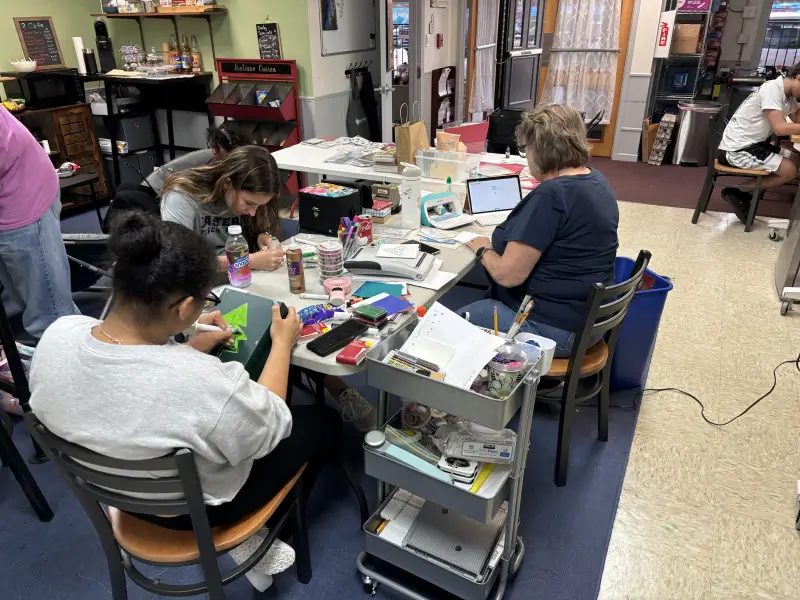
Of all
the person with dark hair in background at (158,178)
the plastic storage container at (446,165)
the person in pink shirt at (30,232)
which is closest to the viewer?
the person in pink shirt at (30,232)

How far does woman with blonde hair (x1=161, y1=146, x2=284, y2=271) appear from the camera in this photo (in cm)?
201

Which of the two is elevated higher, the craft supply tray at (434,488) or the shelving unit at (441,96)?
the shelving unit at (441,96)

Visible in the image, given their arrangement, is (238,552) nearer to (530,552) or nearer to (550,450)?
(530,552)

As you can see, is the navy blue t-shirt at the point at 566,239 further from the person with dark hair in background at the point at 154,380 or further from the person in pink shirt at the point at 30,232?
the person in pink shirt at the point at 30,232

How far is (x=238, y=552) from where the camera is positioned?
1397 millimetres

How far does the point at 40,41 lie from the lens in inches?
185

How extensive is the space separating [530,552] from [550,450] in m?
0.51

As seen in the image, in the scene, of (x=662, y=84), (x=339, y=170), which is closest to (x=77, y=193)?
(x=339, y=170)

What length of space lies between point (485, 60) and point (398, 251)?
522 centimetres

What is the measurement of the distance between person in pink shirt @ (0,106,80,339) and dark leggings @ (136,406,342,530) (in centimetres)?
137

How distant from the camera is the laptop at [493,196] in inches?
101

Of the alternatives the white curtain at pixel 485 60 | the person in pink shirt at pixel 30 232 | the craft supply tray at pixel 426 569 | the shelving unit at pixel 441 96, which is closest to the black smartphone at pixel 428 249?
the craft supply tray at pixel 426 569

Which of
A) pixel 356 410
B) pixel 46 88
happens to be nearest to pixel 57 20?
pixel 46 88

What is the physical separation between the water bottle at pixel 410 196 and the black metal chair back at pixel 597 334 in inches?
34.6
